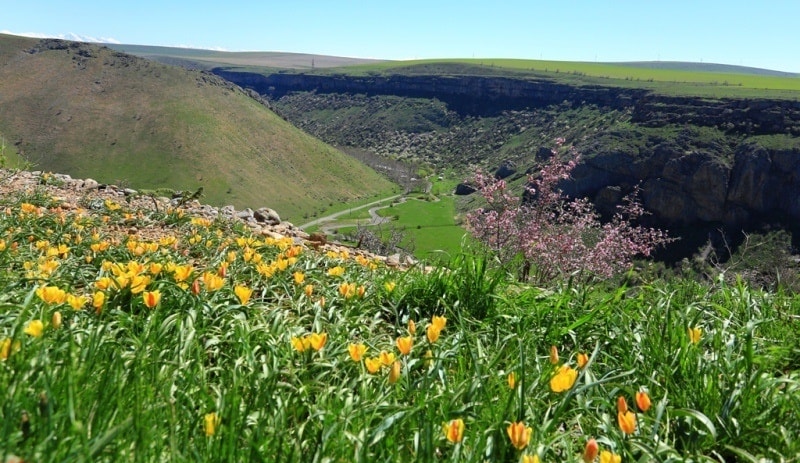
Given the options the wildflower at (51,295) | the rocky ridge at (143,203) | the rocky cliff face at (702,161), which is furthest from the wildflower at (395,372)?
the rocky cliff face at (702,161)

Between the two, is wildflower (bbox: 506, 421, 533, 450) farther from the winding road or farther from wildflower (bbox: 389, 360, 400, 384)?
the winding road

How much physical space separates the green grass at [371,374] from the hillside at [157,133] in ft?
283

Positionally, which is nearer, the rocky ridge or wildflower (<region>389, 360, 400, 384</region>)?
wildflower (<region>389, 360, 400, 384</region>)

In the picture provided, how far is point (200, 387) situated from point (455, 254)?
2628mm

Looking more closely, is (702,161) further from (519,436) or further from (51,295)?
(51,295)

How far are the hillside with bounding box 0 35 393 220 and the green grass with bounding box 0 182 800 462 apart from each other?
8631 cm

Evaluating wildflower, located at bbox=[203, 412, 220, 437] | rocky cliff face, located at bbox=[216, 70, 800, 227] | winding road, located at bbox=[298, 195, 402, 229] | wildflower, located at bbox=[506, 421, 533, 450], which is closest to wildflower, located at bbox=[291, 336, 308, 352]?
wildflower, located at bbox=[203, 412, 220, 437]

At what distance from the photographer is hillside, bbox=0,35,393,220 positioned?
93312 mm

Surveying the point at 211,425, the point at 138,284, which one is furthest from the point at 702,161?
the point at 211,425

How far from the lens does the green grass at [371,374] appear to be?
183cm

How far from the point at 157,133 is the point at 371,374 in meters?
110

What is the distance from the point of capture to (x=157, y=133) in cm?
10131

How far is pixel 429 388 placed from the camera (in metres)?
2.43

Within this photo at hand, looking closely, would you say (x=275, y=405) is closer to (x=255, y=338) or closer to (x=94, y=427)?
(x=94, y=427)
